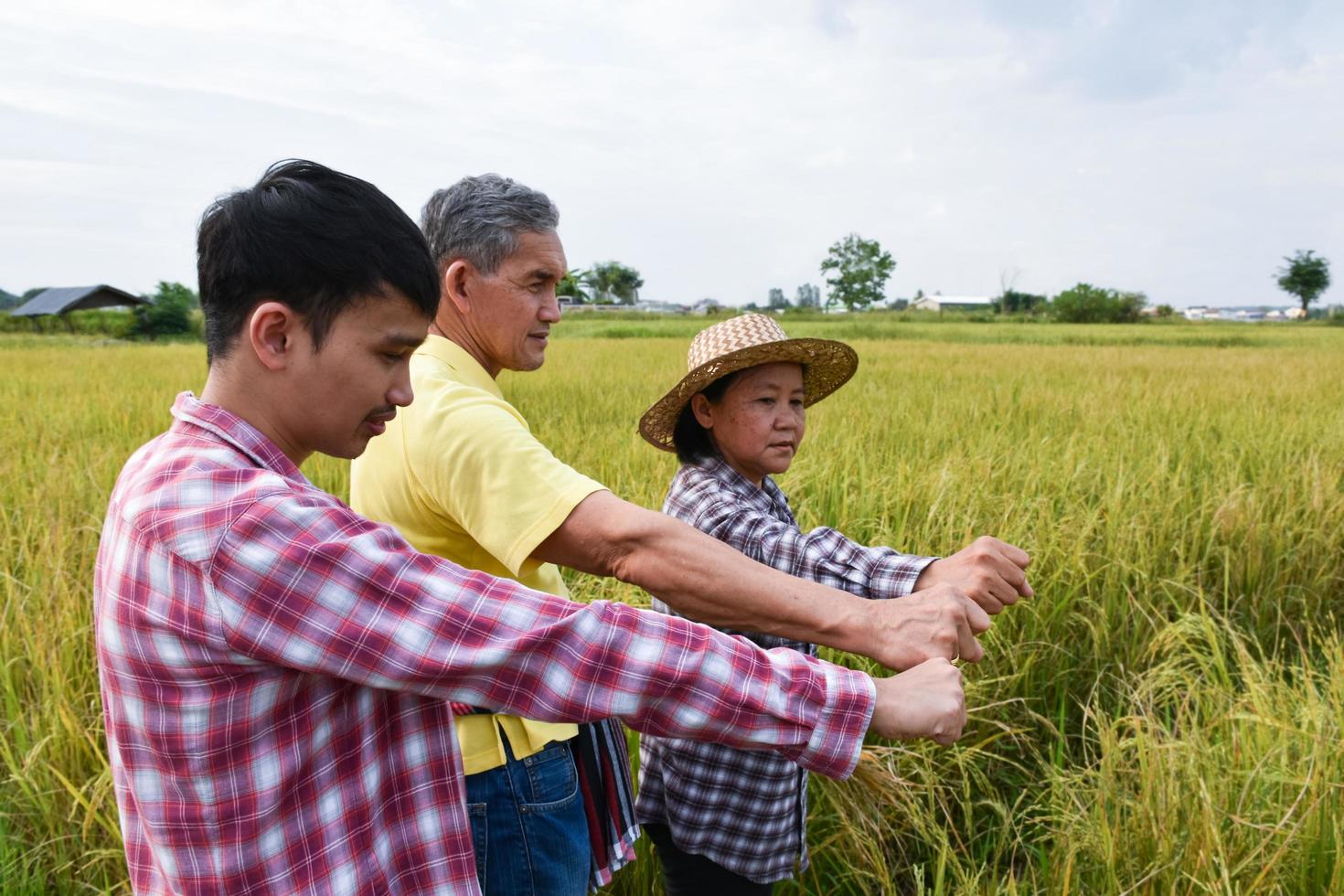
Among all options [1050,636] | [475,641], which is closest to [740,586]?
A: [475,641]

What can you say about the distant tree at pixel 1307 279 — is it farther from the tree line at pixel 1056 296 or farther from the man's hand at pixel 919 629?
the man's hand at pixel 919 629

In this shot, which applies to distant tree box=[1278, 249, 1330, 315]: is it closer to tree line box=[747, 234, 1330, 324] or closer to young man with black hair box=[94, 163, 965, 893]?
tree line box=[747, 234, 1330, 324]

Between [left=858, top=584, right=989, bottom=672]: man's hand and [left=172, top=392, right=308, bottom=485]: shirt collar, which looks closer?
[left=172, top=392, right=308, bottom=485]: shirt collar

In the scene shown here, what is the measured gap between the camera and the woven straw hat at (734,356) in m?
1.54

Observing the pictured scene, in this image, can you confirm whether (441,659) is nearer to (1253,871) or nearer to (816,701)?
(816,701)

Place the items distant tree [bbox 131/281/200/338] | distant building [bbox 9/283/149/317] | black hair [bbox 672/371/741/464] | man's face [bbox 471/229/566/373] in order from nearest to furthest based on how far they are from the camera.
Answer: man's face [bbox 471/229/566/373] < black hair [bbox 672/371/741/464] < distant tree [bbox 131/281/200/338] < distant building [bbox 9/283/149/317]

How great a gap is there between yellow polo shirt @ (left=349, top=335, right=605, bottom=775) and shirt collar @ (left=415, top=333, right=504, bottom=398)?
28 mm

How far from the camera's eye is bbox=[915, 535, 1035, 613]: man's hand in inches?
48.1

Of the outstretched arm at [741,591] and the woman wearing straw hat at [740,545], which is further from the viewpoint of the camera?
the woman wearing straw hat at [740,545]

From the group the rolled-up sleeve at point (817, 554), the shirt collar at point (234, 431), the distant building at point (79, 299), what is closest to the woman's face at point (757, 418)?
the rolled-up sleeve at point (817, 554)

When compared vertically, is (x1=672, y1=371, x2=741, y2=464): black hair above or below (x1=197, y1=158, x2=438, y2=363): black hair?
below

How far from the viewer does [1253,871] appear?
152cm

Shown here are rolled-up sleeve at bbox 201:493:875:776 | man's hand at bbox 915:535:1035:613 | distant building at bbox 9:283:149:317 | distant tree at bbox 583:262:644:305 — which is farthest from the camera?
distant tree at bbox 583:262:644:305

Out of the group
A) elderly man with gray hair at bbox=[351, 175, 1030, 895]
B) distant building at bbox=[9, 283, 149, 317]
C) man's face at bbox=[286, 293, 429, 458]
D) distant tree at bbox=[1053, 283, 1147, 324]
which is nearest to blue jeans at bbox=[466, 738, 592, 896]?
elderly man with gray hair at bbox=[351, 175, 1030, 895]
